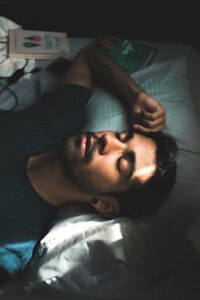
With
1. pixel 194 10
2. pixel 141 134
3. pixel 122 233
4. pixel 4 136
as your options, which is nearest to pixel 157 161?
pixel 141 134

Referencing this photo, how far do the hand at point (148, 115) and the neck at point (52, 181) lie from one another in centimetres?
23

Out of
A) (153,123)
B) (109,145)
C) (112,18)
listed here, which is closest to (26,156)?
(109,145)

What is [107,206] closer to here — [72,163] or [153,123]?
[72,163]

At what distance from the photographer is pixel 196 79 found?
145cm

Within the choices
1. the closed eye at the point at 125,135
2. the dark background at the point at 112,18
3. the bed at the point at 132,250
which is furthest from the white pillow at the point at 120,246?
the dark background at the point at 112,18

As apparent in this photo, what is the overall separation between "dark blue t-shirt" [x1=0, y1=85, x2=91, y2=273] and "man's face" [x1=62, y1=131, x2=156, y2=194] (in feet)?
0.45

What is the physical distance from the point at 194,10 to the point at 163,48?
0.15 meters

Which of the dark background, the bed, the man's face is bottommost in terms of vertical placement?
the bed

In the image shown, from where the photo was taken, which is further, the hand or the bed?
the hand

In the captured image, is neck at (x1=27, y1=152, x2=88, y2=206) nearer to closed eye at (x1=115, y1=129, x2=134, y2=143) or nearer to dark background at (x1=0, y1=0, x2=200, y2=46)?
closed eye at (x1=115, y1=129, x2=134, y2=143)

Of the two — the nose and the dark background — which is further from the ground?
the dark background

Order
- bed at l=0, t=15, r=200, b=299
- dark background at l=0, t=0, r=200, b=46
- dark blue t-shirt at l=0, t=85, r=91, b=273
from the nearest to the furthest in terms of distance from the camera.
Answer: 1. bed at l=0, t=15, r=200, b=299
2. dark blue t-shirt at l=0, t=85, r=91, b=273
3. dark background at l=0, t=0, r=200, b=46

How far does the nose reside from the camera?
122 centimetres

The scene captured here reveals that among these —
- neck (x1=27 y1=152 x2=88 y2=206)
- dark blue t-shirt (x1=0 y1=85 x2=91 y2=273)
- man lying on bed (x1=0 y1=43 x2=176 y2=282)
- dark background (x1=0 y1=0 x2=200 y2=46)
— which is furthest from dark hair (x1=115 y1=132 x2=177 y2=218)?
dark background (x1=0 y1=0 x2=200 y2=46)
